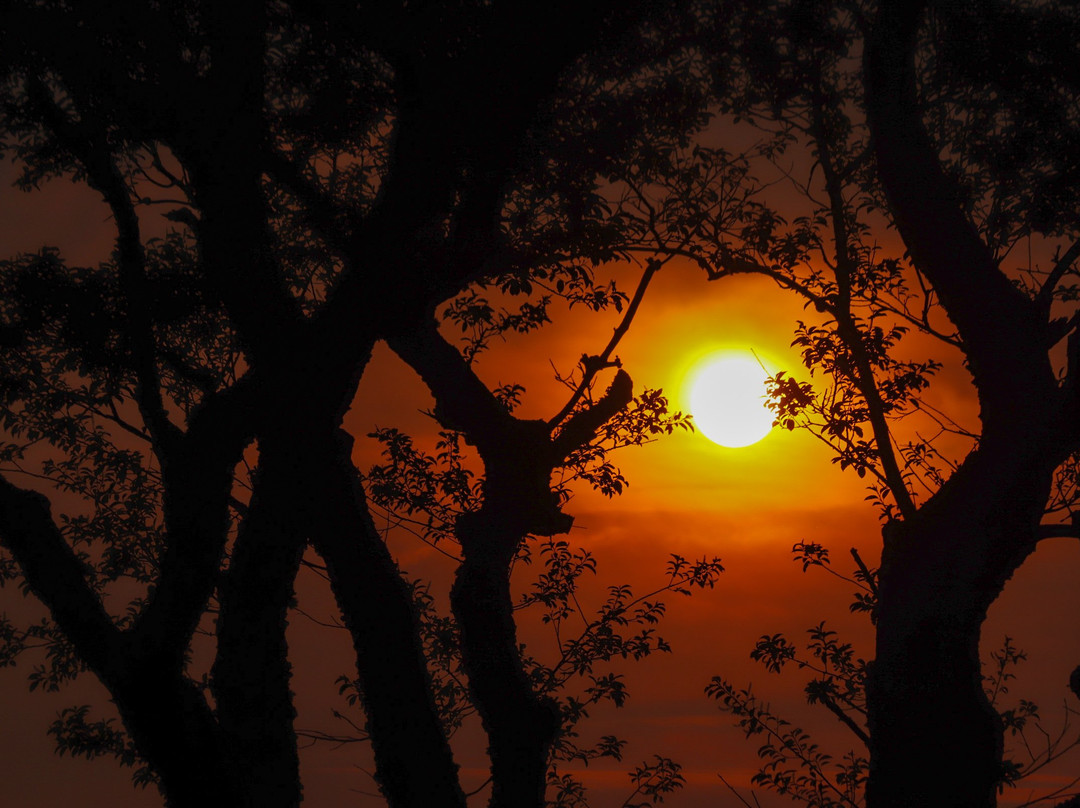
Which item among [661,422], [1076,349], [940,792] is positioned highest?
[661,422]

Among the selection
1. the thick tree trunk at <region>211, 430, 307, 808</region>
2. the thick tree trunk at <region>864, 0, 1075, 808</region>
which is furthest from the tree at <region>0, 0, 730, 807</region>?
the thick tree trunk at <region>864, 0, 1075, 808</region>

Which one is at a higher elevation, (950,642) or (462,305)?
(462,305)

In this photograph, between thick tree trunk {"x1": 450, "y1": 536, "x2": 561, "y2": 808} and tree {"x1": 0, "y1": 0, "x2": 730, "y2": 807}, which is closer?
tree {"x1": 0, "y1": 0, "x2": 730, "y2": 807}

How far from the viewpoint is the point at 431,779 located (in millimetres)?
6926

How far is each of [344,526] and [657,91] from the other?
7589 mm

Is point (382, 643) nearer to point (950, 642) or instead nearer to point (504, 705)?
point (504, 705)

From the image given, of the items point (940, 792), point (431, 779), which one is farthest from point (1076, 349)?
point (431, 779)

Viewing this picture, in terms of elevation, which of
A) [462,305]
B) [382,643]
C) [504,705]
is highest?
[462,305]

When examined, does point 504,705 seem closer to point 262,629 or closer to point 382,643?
point 382,643

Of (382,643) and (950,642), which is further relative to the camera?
(950,642)

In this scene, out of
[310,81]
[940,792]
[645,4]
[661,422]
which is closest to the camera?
[940,792]

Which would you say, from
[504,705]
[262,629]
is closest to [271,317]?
[262,629]

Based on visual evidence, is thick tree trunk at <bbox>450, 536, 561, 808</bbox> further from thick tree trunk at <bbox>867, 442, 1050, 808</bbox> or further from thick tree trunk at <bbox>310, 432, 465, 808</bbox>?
thick tree trunk at <bbox>867, 442, 1050, 808</bbox>

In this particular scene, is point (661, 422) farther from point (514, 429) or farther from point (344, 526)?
point (344, 526)
